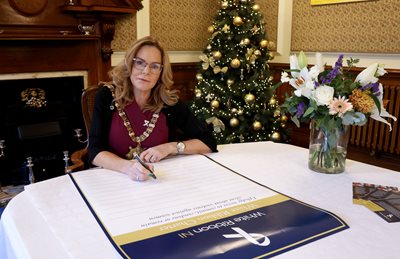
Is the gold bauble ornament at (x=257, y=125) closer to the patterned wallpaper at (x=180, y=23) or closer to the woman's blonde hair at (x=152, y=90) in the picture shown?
the patterned wallpaper at (x=180, y=23)

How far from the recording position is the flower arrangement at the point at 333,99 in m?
1.32

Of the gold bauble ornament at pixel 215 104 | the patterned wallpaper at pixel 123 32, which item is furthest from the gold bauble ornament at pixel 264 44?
the patterned wallpaper at pixel 123 32

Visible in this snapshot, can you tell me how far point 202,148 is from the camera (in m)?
1.70

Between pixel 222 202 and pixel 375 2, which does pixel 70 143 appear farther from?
pixel 375 2

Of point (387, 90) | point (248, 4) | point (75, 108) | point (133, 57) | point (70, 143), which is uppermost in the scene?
point (248, 4)

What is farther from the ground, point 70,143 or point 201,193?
point 201,193

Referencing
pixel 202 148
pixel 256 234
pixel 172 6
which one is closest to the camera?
pixel 256 234

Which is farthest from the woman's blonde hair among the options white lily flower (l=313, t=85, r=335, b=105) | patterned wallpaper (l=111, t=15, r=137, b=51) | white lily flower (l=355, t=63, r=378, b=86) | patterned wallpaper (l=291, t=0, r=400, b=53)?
patterned wallpaper (l=291, t=0, r=400, b=53)

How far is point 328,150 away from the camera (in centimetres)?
146

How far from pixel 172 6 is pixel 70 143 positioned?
2063 mm

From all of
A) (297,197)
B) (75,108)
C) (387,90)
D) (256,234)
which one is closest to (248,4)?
Result: (387,90)

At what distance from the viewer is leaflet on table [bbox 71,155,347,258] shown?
86 centimetres

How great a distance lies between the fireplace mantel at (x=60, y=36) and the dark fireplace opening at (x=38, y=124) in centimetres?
17

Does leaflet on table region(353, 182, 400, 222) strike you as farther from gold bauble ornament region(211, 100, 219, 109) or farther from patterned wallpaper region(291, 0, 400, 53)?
patterned wallpaper region(291, 0, 400, 53)
